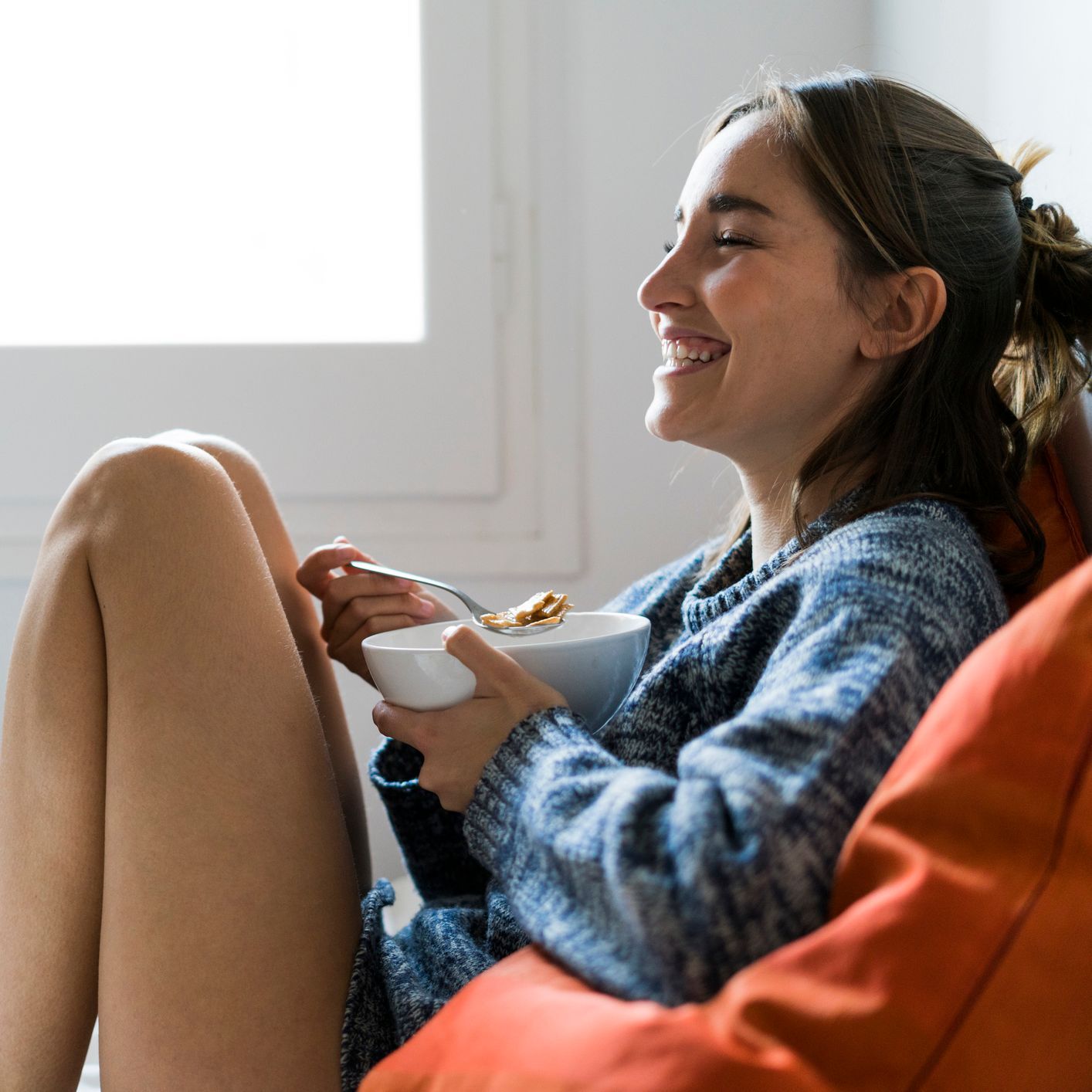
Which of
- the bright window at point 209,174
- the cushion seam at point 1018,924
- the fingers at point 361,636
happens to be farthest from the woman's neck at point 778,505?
the bright window at point 209,174

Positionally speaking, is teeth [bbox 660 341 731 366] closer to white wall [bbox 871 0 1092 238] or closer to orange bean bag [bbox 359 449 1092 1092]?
white wall [bbox 871 0 1092 238]

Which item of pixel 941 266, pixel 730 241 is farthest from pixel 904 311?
pixel 730 241

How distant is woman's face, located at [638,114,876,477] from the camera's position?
0.93 metres

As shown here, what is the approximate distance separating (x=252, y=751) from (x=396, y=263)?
1.01m

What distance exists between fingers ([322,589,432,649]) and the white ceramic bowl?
0.20 m

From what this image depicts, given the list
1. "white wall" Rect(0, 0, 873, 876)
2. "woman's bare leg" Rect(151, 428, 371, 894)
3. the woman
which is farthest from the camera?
"white wall" Rect(0, 0, 873, 876)

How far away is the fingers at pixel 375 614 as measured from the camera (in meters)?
1.06

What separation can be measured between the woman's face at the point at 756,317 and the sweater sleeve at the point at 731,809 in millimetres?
282

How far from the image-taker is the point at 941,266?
0.93 metres

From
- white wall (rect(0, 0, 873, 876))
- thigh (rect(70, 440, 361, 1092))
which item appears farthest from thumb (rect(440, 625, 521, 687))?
white wall (rect(0, 0, 873, 876))

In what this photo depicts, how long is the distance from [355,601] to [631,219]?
776 millimetres

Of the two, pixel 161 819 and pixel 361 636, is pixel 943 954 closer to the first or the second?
pixel 161 819

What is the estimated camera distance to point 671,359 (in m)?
1.04

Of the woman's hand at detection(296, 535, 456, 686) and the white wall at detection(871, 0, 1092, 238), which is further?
the woman's hand at detection(296, 535, 456, 686)
